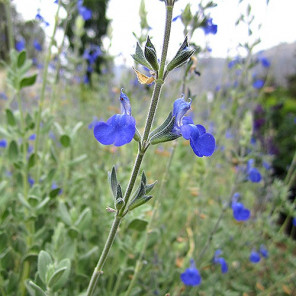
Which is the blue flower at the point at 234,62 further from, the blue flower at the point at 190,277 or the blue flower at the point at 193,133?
the blue flower at the point at 193,133

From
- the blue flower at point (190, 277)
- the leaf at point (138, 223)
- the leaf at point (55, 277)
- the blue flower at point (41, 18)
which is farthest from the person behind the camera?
the blue flower at point (41, 18)

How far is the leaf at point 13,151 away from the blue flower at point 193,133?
3.94 feet

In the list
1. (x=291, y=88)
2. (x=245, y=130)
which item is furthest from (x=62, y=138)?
(x=291, y=88)

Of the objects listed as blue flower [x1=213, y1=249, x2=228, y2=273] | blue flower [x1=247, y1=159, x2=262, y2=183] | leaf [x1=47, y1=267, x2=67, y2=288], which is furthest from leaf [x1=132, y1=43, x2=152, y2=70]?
blue flower [x1=213, y1=249, x2=228, y2=273]

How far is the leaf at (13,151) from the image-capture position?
186cm

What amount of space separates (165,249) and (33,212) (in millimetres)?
1353

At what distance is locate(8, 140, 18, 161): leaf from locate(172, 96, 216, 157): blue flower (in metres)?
1.20

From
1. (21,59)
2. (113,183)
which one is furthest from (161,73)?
(21,59)

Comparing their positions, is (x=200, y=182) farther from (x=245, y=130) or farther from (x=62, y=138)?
(x=62, y=138)

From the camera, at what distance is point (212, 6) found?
1.81 metres

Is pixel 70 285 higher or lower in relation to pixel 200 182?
lower

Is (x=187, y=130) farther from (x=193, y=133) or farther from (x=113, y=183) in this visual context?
(x=113, y=183)

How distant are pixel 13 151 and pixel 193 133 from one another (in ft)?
4.28

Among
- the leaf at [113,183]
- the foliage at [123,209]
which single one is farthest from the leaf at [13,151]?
the leaf at [113,183]
